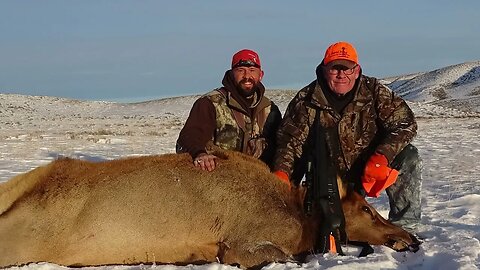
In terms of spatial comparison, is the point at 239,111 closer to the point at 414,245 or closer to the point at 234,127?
the point at 234,127

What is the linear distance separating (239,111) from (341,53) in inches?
54.3

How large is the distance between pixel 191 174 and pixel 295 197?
1.01 meters

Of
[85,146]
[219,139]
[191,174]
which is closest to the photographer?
[191,174]

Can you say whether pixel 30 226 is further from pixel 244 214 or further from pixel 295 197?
pixel 295 197

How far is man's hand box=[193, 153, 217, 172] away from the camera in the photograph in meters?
5.41

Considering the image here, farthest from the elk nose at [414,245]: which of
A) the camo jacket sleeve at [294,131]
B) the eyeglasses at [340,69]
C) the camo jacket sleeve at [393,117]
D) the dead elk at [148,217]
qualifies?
the eyeglasses at [340,69]

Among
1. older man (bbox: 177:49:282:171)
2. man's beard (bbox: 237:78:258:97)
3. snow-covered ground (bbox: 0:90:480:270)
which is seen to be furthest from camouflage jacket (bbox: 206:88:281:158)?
snow-covered ground (bbox: 0:90:480:270)

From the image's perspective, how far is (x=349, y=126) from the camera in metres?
6.36

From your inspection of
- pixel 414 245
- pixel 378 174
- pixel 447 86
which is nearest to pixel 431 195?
pixel 378 174

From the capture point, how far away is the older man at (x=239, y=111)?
6680mm

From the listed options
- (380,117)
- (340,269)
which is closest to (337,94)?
(380,117)

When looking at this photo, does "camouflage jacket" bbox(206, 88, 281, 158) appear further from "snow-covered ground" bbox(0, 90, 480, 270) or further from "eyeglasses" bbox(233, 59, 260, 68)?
"snow-covered ground" bbox(0, 90, 480, 270)

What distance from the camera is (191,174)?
17.7ft

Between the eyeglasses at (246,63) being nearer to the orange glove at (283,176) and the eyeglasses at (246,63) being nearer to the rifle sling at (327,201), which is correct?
the orange glove at (283,176)
